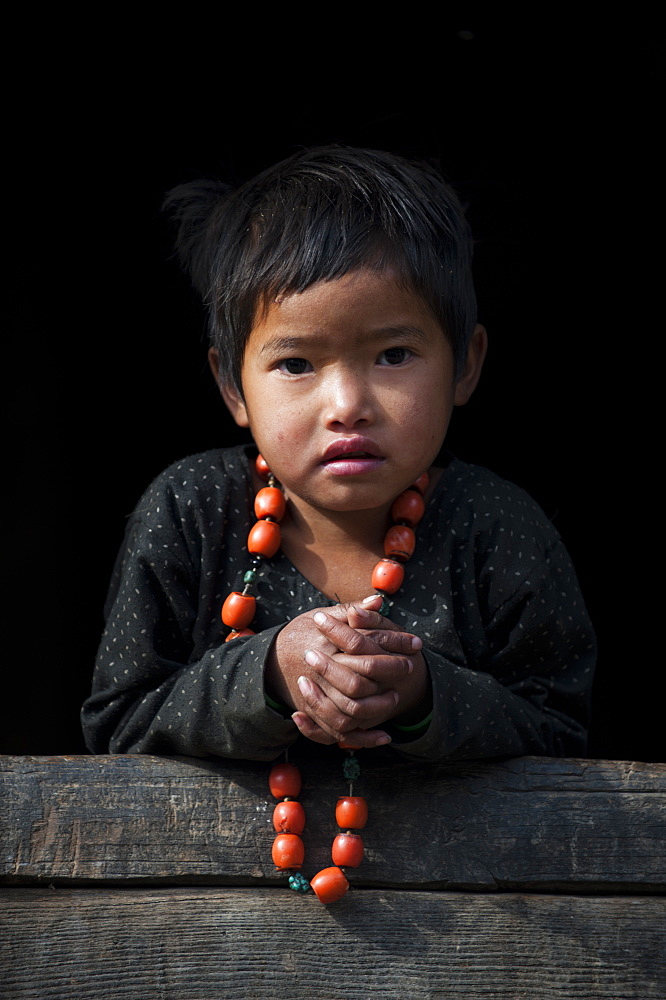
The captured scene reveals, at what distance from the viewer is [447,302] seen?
1758 mm

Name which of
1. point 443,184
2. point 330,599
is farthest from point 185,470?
point 443,184

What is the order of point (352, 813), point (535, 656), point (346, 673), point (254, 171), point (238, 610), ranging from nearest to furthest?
point (346, 673), point (352, 813), point (238, 610), point (535, 656), point (254, 171)

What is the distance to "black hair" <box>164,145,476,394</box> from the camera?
1.68m

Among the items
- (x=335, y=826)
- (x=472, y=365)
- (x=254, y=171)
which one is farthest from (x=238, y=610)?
(x=254, y=171)

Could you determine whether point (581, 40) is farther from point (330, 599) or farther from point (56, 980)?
point (56, 980)

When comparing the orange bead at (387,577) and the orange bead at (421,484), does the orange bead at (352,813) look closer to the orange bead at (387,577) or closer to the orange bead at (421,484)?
the orange bead at (387,577)

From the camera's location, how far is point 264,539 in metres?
1.82

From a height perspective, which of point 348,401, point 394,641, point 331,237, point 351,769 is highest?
point 331,237

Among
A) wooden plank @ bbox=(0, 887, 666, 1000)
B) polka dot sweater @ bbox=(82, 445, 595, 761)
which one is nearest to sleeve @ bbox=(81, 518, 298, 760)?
polka dot sweater @ bbox=(82, 445, 595, 761)

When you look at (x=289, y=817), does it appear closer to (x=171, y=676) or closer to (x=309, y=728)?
(x=309, y=728)

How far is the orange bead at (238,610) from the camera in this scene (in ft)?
5.72

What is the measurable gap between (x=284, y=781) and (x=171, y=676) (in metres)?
0.27

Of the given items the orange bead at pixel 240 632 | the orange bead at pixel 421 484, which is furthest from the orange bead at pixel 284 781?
the orange bead at pixel 421 484

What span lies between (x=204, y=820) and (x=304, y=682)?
292mm
